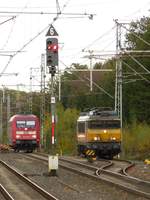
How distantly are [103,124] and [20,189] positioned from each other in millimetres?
21156

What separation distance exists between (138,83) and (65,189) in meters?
59.0

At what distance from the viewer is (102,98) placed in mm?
85812

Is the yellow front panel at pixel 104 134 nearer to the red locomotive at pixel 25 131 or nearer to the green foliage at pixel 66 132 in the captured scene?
the green foliage at pixel 66 132

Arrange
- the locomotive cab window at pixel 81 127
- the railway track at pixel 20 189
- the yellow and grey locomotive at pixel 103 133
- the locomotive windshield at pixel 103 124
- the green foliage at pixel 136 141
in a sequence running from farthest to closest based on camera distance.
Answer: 1. the green foliage at pixel 136 141
2. the locomotive cab window at pixel 81 127
3. the locomotive windshield at pixel 103 124
4. the yellow and grey locomotive at pixel 103 133
5. the railway track at pixel 20 189

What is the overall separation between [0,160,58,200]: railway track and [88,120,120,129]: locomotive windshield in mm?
14297

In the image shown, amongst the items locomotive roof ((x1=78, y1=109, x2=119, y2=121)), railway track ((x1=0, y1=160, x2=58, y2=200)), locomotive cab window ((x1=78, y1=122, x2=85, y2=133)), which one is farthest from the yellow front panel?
railway track ((x1=0, y1=160, x2=58, y2=200))

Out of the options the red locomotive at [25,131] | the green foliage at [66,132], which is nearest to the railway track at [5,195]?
the green foliage at [66,132]

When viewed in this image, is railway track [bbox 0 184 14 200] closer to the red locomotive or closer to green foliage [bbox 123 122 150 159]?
green foliage [bbox 123 122 150 159]

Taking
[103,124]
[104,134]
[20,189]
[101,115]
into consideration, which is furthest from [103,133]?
[20,189]

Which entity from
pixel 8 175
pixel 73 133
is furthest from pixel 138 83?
pixel 8 175

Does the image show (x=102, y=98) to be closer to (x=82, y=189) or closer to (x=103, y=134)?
(x=103, y=134)

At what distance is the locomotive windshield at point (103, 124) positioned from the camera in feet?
141

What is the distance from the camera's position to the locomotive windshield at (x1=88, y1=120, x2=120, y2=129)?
43000 mm

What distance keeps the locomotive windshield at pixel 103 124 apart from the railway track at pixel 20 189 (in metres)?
14.3
